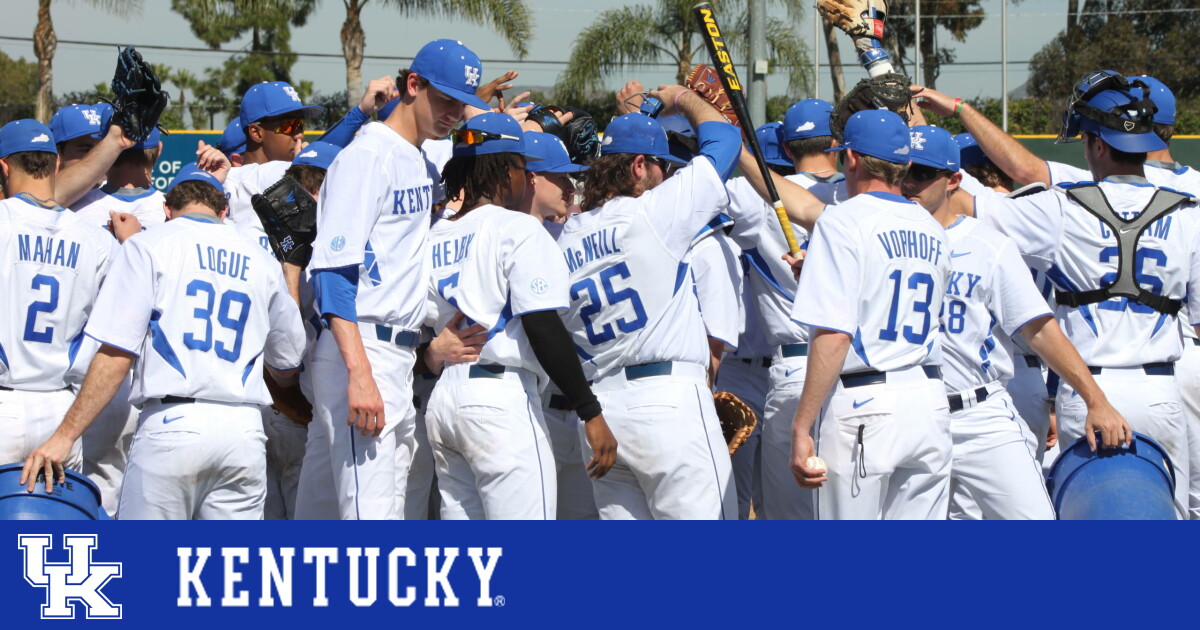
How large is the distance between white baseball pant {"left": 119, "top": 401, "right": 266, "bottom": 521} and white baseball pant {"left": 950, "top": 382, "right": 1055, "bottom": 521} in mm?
2753

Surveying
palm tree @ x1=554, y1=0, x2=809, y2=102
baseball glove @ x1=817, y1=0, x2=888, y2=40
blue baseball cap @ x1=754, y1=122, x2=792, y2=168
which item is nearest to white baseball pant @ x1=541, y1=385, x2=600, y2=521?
blue baseball cap @ x1=754, y1=122, x2=792, y2=168

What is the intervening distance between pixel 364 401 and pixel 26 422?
5.31 feet

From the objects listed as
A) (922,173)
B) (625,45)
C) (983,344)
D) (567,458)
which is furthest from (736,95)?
(625,45)

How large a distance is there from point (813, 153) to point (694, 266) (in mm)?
944

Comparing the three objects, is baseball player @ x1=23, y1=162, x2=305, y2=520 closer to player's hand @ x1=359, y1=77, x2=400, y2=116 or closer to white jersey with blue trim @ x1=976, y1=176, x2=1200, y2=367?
player's hand @ x1=359, y1=77, x2=400, y2=116

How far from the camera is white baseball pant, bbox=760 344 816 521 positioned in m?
5.23

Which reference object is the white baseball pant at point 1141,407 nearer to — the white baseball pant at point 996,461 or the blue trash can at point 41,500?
the white baseball pant at point 996,461

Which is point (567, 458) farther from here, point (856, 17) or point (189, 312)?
point (856, 17)

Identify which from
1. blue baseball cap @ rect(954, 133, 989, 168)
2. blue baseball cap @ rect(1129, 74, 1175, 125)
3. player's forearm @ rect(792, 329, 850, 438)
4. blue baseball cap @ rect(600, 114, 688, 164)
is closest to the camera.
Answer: player's forearm @ rect(792, 329, 850, 438)

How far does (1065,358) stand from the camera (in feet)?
14.8

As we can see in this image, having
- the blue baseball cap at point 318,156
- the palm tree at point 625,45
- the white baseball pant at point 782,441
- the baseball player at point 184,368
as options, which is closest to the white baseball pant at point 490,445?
the baseball player at point 184,368

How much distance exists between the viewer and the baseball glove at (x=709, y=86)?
17.9 ft
